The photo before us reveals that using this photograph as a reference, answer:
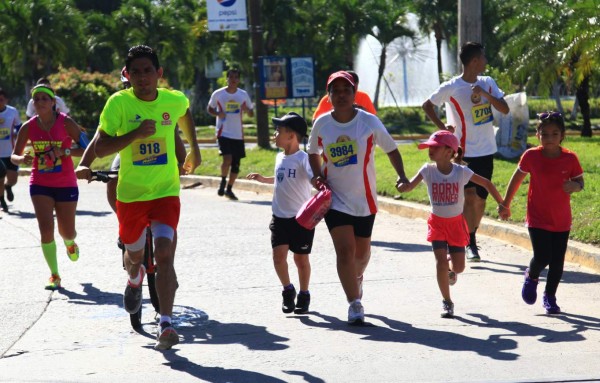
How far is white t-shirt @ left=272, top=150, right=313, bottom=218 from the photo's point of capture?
8.39 m

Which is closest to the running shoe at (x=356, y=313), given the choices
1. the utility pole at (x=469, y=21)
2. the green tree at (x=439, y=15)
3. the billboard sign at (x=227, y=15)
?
Answer: the utility pole at (x=469, y=21)

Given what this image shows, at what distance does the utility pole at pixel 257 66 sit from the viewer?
2295cm

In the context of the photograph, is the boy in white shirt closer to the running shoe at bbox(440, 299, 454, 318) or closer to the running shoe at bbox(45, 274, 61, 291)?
the running shoe at bbox(440, 299, 454, 318)

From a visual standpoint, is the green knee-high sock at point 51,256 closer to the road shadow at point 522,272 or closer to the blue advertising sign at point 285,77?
the road shadow at point 522,272

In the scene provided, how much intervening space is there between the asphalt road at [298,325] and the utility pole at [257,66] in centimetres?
1146

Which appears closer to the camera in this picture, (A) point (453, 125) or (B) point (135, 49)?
(B) point (135, 49)

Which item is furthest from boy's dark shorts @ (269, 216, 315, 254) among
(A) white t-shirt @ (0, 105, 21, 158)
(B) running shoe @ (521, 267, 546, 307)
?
(A) white t-shirt @ (0, 105, 21, 158)

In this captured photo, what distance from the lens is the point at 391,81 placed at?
198ft

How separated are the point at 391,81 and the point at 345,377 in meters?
54.5

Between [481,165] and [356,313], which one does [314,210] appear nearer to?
[356,313]

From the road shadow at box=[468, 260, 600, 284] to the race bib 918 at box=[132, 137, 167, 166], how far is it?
379 cm

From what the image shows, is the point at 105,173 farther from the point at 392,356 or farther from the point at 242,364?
the point at 392,356

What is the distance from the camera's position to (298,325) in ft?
26.1

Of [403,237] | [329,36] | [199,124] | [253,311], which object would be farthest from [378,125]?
[329,36]
